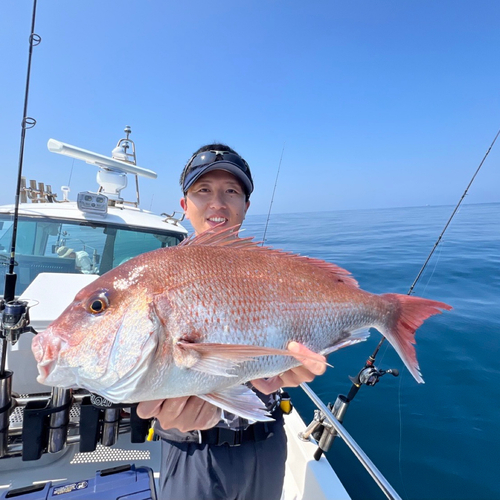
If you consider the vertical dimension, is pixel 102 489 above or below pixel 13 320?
below

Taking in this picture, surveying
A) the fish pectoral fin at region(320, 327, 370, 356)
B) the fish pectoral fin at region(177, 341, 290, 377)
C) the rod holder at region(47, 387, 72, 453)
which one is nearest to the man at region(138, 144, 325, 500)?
the fish pectoral fin at region(320, 327, 370, 356)

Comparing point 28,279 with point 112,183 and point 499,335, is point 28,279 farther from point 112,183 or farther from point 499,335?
point 499,335

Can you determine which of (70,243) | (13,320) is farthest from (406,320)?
(70,243)

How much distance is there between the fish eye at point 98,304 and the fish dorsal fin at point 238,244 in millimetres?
398

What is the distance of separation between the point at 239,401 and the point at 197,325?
1.21 feet

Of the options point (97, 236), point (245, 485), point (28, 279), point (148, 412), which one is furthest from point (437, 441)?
point (28, 279)

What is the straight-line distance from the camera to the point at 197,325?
114 centimetres

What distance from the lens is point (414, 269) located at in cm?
893

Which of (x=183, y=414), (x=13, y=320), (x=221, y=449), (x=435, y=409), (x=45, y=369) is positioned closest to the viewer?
(x=45, y=369)

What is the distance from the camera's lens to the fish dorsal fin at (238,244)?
1.42 metres

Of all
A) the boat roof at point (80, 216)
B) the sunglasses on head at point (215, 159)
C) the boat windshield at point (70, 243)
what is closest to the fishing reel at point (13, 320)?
the sunglasses on head at point (215, 159)

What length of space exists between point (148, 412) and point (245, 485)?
0.83 metres

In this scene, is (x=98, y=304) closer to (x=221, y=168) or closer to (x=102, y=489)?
(x=221, y=168)

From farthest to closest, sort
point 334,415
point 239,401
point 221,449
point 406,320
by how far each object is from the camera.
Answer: point 334,415 < point 221,449 < point 406,320 < point 239,401
